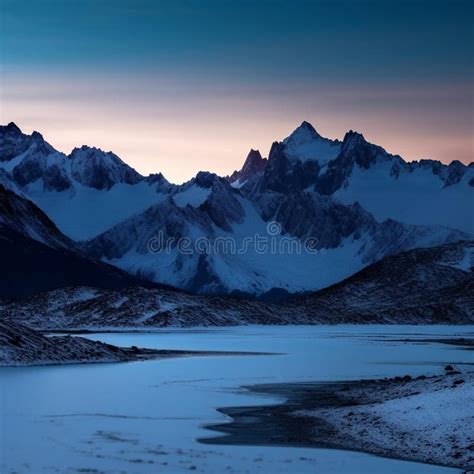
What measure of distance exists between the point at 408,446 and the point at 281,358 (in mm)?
59573

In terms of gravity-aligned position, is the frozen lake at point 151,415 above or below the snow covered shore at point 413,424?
below

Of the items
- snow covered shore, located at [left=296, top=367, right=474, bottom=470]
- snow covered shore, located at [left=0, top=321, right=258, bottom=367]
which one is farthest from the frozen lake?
snow covered shore, located at [left=0, top=321, right=258, bottom=367]

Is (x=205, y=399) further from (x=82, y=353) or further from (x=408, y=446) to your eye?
(x=82, y=353)

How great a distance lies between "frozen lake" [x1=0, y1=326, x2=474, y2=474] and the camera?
33.1m

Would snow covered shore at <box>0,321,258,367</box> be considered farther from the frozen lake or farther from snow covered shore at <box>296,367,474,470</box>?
snow covered shore at <box>296,367,474,470</box>

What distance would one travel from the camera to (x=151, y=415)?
151ft

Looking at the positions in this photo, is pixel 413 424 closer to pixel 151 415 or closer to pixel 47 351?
pixel 151 415

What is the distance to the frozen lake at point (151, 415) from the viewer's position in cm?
3309

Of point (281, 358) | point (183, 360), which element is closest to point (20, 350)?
point (183, 360)

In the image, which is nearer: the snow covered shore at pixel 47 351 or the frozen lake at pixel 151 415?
the frozen lake at pixel 151 415

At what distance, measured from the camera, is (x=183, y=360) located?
8981cm

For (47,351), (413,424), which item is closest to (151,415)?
(413,424)

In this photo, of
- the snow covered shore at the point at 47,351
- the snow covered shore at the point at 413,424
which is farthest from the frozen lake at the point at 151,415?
the snow covered shore at the point at 47,351

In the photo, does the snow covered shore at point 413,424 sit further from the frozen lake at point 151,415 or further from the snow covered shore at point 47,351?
the snow covered shore at point 47,351
